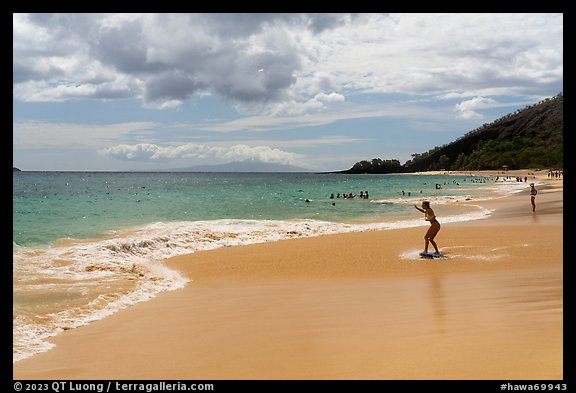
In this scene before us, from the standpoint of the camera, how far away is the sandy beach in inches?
210

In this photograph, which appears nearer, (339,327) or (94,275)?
(339,327)

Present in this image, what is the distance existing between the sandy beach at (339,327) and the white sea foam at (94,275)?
52cm

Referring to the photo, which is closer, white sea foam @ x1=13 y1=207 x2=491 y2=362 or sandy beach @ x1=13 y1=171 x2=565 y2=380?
sandy beach @ x1=13 y1=171 x2=565 y2=380

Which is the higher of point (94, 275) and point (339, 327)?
point (339, 327)

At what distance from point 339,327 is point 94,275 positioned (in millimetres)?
8195

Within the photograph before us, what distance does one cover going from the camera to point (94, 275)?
12531 millimetres

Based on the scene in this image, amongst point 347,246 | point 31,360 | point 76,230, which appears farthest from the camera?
point 76,230

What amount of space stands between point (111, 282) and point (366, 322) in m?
7.10

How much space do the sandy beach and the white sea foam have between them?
0.52 meters

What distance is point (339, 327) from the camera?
6.88 metres
